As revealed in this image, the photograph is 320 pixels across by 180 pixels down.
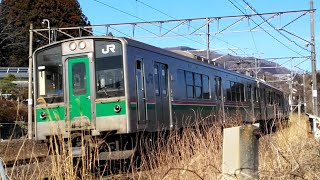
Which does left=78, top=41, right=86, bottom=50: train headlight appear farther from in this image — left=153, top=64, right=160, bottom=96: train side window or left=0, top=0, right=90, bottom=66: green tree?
left=0, top=0, right=90, bottom=66: green tree

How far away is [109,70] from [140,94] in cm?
81

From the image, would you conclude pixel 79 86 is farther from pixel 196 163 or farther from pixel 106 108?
pixel 196 163

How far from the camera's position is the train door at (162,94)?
1076cm

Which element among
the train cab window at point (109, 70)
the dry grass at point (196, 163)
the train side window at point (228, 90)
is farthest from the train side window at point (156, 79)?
the train side window at point (228, 90)

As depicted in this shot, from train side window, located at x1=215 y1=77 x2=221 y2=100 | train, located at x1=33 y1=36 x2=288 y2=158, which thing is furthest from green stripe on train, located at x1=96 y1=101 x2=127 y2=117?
train side window, located at x1=215 y1=77 x2=221 y2=100

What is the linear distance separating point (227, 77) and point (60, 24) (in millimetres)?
38172

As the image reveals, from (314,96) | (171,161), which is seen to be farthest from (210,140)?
(314,96)

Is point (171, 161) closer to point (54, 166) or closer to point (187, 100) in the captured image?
point (54, 166)

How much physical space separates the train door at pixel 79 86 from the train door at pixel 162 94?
5.38ft

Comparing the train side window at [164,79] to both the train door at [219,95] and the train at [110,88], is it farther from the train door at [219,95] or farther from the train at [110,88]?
the train door at [219,95]

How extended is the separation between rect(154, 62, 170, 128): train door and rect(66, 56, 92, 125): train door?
5.38 ft

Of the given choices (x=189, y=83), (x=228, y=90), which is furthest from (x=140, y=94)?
(x=228, y=90)

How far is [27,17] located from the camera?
52688 millimetres

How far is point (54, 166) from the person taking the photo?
460 centimetres
